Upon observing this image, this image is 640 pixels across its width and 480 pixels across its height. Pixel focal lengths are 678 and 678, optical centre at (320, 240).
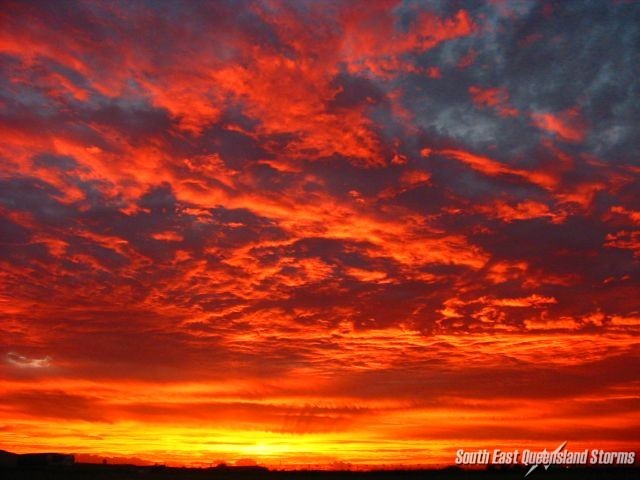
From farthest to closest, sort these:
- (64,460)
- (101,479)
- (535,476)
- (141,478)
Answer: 1. (64,460)
2. (141,478)
3. (101,479)
4. (535,476)

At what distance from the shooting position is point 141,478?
354ft

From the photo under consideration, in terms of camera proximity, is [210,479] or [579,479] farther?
[210,479]

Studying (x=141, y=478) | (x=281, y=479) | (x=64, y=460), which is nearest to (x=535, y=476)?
(x=281, y=479)

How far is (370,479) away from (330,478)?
664 centimetres

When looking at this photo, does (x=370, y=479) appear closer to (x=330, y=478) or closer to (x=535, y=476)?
(x=330, y=478)

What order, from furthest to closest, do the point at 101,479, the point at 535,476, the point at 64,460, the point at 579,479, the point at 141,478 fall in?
the point at 64,460
the point at 141,478
the point at 101,479
the point at 535,476
the point at 579,479

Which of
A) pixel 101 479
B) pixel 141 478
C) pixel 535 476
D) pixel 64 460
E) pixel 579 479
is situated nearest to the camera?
pixel 579 479

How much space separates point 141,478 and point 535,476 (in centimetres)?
6015

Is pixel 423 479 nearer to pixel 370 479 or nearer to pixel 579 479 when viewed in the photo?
pixel 370 479

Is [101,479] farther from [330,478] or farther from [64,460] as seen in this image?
[64,460]

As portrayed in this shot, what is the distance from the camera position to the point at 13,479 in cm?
8975

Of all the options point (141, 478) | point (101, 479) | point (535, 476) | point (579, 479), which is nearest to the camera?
point (579, 479)

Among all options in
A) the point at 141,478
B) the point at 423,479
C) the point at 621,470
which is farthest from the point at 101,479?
the point at 621,470

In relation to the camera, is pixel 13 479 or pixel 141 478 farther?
pixel 141 478
